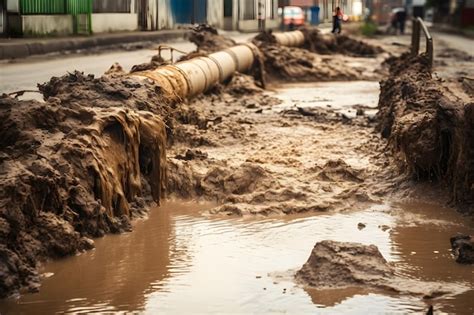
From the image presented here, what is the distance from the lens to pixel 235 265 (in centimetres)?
517

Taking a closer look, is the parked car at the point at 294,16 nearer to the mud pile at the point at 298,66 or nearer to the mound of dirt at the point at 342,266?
the mud pile at the point at 298,66

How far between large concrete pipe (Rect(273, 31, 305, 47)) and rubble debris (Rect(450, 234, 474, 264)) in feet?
48.4

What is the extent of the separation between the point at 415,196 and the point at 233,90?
6759 millimetres

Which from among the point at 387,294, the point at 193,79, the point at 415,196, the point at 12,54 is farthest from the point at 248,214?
the point at 12,54

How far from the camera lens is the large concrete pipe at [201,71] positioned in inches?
374

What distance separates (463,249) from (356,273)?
0.77m

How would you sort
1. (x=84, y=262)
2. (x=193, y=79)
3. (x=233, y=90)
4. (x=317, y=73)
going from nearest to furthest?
(x=84, y=262)
(x=193, y=79)
(x=233, y=90)
(x=317, y=73)

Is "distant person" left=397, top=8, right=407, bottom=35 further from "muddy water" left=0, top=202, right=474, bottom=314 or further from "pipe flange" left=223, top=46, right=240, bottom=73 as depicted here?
"muddy water" left=0, top=202, right=474, bottom=314

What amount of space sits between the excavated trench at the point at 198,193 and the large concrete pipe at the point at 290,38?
431 inches

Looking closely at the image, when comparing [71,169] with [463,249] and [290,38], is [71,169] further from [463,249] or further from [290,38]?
[290,38]

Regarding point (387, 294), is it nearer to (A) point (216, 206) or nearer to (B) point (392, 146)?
(A) point (216, 206)

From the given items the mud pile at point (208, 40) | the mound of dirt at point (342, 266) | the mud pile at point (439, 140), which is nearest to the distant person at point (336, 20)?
the mud pile at point (208, 40)

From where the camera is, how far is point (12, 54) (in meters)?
18.0

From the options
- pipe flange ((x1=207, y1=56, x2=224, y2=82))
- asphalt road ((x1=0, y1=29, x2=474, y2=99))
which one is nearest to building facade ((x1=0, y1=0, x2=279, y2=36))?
asphalt road ((x1=0, y1=29, x2=474, y2=99))
